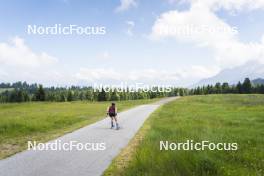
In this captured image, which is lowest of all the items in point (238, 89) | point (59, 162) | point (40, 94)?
point (59, 162)

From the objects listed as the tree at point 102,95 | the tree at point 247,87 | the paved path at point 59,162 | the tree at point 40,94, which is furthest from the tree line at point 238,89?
the paved path at point 59,162

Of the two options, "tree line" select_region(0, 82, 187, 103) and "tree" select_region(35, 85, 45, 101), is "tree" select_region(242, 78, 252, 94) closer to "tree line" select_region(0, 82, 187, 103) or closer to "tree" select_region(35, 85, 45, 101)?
"tree line" select_region(0, 82, 187, 103)

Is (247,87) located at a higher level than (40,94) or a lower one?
higher

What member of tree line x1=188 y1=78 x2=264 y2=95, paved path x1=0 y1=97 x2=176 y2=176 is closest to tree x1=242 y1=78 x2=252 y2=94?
tree line x1=188 y1=78 x2=264 y2=95

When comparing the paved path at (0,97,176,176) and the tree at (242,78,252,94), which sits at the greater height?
the tree at (242,78,252,94)

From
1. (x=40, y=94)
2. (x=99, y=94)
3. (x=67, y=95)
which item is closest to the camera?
(x=40, y=94)

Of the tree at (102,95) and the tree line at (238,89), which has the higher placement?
the tree line at (238,89)

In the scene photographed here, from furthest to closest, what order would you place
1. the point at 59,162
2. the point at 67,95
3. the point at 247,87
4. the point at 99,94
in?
1. the point at 67,95
2. the point at 247,87
3. the point at 99,94
4. the point at 59,162

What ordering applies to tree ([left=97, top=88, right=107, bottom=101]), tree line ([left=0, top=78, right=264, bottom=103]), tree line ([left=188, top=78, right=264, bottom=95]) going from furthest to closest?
tree line ([left=188, top=78, right=264, bottom=95])
tree ([left=97, top=88, right=107, bottom=101])
tree line ([left=0, top=78, right=264, bottom=103])

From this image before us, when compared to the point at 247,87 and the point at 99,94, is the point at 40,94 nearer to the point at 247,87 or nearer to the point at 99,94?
the point at 99,94

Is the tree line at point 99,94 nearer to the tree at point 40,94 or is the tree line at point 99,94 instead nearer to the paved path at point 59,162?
the tree at point 40,94

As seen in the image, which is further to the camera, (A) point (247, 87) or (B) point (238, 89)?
(B) point (238, 89)

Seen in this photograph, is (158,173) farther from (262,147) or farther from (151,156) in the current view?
(262,147)

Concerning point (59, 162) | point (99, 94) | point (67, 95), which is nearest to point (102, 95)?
point (99, 94)
